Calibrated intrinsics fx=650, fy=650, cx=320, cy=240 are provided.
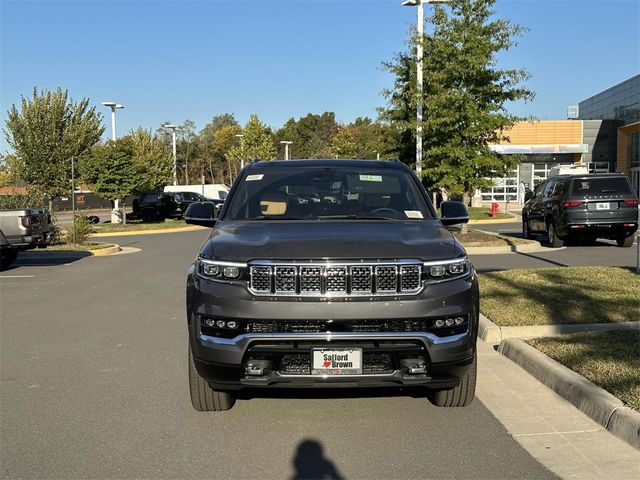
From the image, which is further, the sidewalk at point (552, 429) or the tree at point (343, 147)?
the tree at point (343, 147)

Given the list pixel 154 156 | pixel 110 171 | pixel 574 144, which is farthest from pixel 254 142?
pixel 110 171

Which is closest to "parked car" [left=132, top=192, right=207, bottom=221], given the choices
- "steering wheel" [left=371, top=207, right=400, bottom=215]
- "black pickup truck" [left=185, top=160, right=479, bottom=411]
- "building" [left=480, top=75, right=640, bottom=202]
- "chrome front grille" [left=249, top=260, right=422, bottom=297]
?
"building" [left=480, top=75, right=640, bottom=202]

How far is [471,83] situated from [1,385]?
15.1 m

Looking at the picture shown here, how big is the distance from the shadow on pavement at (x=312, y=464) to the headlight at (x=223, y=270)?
1.18m

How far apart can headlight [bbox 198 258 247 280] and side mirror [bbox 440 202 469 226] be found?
2.07m

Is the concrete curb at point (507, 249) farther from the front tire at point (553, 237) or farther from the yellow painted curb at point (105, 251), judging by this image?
the yellow painted curb at point (105, 251)

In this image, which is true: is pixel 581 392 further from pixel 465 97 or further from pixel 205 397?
pixel 465 97

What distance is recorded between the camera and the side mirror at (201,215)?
5840mm

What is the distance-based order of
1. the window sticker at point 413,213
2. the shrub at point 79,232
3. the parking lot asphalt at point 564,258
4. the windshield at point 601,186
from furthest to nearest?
the shrub at point 79,232 < the windshield at point 601,186 < the parking lot asphalt at point 564,258 < the window sticker at point 413,213

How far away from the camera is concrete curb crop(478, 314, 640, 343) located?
6656 mm

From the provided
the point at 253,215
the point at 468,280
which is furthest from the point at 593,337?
the point at 253,215

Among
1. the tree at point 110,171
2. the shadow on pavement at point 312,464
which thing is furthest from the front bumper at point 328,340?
the tree at point 110,171

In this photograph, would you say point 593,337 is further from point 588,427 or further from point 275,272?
point 275,272

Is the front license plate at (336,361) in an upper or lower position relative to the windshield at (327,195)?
lower
